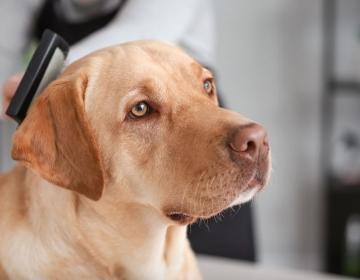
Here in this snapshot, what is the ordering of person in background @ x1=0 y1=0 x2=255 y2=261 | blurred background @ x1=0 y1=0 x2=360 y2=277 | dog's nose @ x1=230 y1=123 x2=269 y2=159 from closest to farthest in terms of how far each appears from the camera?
dog's nose @ x1=230 y1=123 x2=269 y2=159, person in background @ x1=0 y1=0 x2=255 y2=261, blurred background @ x1=0 y1=0 x2=360 y2=277

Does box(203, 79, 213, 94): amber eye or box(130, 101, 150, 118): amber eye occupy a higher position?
box(130, 101, 150, 118): amber eye

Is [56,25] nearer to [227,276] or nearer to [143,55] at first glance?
[143,55]

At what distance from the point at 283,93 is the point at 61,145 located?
6.51 ft

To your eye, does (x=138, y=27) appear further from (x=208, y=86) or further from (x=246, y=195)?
(x=246, y=195)

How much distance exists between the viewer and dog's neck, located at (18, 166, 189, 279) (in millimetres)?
1050

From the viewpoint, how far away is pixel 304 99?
2.82 meters

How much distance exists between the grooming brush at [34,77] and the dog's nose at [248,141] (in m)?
0.34

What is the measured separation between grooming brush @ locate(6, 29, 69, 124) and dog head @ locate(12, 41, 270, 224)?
46mm

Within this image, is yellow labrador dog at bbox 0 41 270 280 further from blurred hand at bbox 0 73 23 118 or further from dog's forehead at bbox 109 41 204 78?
blurred hand at bbox 0 73 23 118

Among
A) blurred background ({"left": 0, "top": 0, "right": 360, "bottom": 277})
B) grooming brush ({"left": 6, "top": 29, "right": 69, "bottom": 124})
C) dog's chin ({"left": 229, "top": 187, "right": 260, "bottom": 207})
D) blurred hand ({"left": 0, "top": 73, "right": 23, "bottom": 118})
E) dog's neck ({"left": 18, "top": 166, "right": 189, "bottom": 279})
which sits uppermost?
grooming brush ({"left": 6, "top": 29, "right": 69, "bottom": 124})

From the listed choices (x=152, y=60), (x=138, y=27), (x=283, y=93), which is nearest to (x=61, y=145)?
(x=152, y=60)

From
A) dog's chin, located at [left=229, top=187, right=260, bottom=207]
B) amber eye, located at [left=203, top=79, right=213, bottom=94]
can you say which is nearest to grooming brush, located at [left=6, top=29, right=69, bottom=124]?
amber eye, located at [left=203, top=79, right=213, bottom=94]

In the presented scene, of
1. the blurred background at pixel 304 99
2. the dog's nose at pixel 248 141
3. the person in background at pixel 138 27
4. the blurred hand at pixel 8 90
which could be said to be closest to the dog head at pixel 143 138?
the dog's nose at pixel 248 141

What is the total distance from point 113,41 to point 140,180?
39 centimetres
